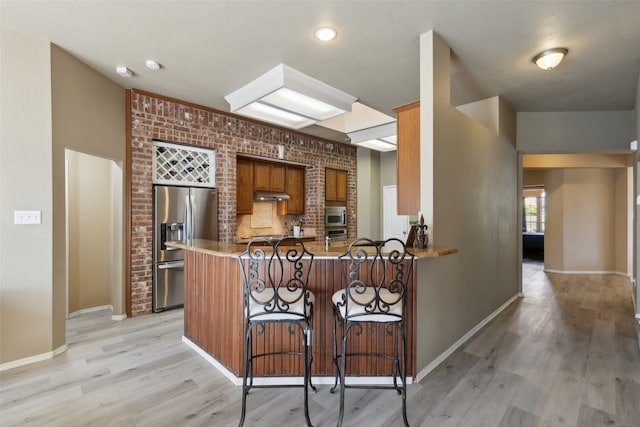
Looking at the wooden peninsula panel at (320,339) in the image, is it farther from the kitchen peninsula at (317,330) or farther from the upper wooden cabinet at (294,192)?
the upper wooden cabinet at (294,192)

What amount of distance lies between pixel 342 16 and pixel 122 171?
10.1 feet

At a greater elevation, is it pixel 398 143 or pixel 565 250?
pixel 398 143

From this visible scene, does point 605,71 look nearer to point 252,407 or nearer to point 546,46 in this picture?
point 546,46

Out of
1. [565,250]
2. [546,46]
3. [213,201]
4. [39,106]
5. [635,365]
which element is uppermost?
[546,46]

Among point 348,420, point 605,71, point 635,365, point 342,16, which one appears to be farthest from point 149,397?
point 605,71

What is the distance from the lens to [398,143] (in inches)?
126

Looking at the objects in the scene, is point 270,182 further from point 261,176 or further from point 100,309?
point 100,309

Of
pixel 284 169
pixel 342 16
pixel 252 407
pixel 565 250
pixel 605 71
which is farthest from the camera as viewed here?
pixel 565 250

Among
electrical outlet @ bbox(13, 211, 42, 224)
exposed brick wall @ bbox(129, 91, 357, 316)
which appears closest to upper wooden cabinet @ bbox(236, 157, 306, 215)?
exposed brick wall @ bbox(129, 91, 357, 316)

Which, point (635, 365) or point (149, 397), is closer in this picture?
point (149, 397)

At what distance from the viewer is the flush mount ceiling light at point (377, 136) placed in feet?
16.8

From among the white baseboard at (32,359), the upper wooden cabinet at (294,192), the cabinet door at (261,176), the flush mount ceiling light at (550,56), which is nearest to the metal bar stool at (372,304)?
the flush mount ceiling light at (550,56)

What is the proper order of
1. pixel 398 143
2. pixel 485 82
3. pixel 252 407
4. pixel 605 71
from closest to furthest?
1. pixel 252 407
2. pixel 398 143
3. pixel 605 71
4. pixel 485 82

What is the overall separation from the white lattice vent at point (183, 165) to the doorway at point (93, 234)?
19.2 inches
